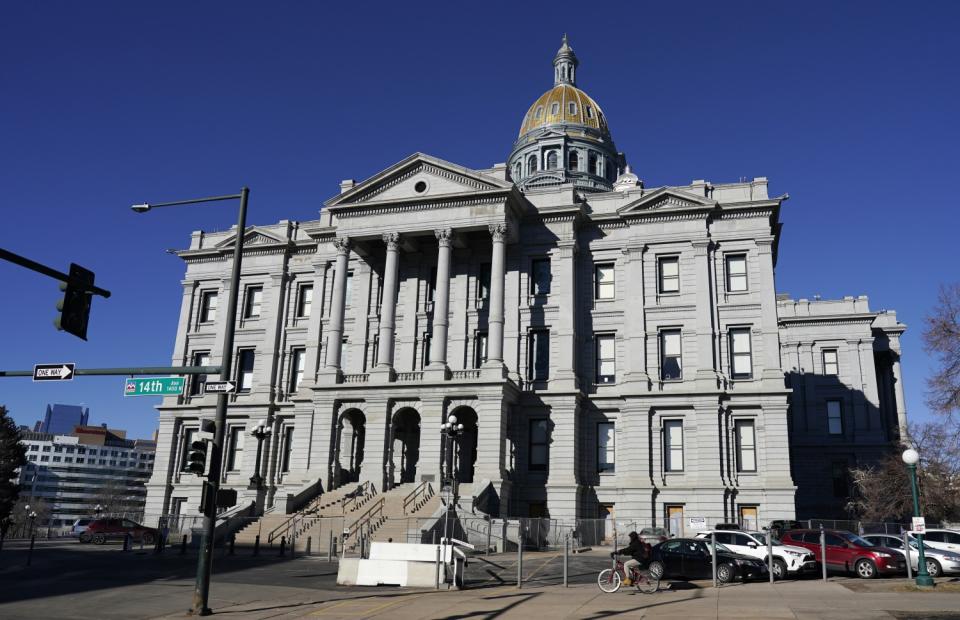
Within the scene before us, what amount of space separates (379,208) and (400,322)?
712 cm

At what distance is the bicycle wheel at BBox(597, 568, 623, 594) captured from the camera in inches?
866

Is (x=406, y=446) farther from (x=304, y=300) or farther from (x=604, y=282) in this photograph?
(x=604, y=282)

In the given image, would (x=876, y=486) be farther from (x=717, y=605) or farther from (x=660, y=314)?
(x=717, y=605)

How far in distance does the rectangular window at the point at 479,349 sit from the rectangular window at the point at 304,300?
12.9 meters

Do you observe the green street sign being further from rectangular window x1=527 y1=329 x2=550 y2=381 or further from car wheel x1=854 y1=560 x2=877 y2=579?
rectangular window x1=527 y1=329 x2=550 y2=381

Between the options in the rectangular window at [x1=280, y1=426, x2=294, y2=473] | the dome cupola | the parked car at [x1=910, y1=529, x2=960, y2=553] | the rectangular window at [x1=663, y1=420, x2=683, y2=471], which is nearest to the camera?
the parked car at [x1=910, y1=529, x2=960, y2=553]

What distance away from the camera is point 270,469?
51.6m

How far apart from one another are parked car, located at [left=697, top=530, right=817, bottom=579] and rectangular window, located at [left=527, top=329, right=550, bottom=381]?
20.9 meters

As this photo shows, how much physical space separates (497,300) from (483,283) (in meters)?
4.58

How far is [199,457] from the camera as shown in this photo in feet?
62.0

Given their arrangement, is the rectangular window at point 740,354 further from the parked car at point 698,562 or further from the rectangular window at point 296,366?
the rectangular window at point 296,366

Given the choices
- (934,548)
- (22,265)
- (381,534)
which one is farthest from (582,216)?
(22,265)

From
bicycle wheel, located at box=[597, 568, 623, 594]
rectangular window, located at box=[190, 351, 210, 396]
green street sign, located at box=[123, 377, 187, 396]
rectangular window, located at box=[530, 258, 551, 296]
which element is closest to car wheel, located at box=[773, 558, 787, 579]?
bicycle wheel, located at box=[597, 568, 623, 594]

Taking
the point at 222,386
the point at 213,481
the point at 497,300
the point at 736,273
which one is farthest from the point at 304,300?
the point at 213,481
